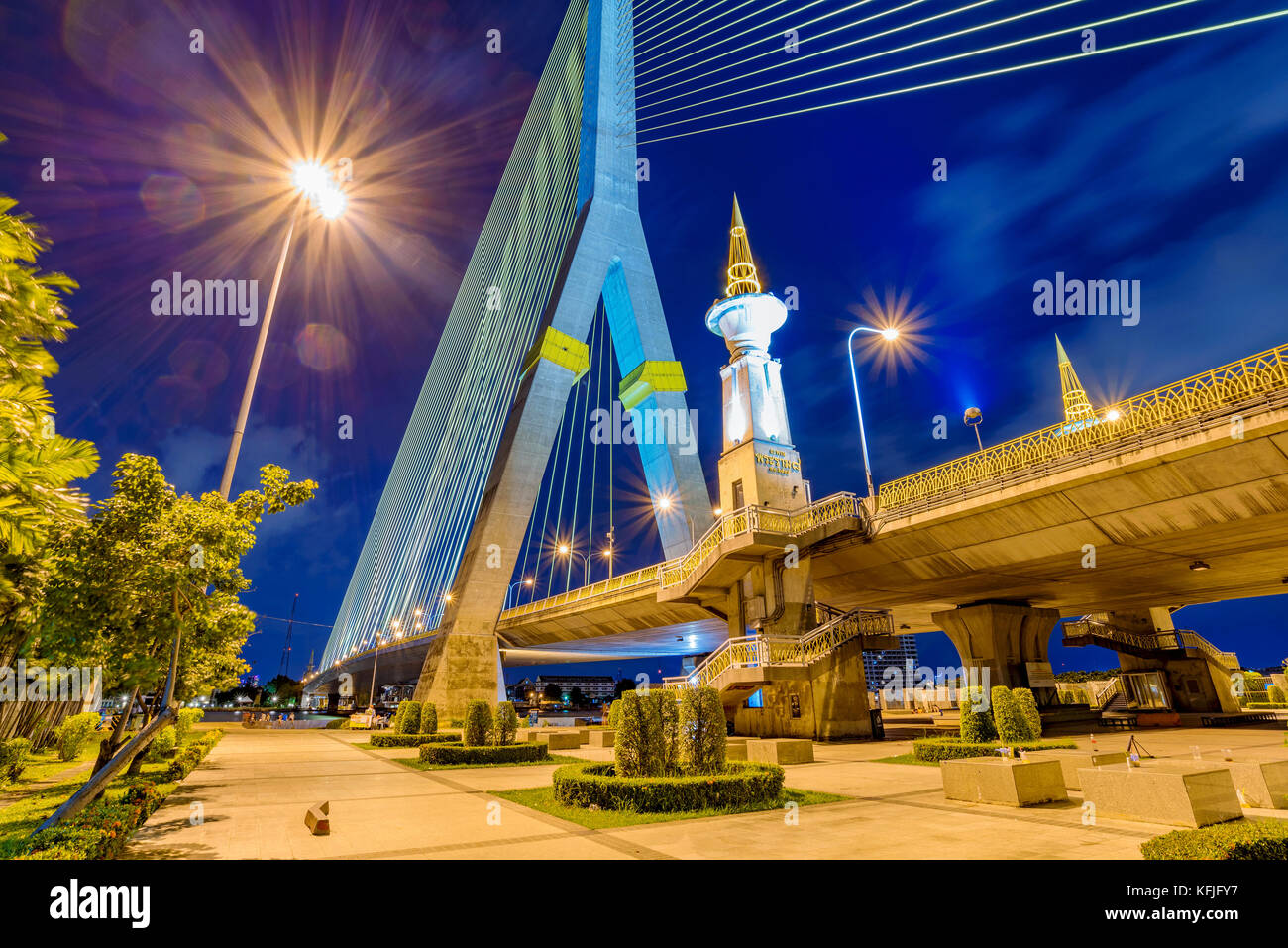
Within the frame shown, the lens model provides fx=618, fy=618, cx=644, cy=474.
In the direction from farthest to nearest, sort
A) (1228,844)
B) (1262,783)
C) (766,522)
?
(766,522) < (1262,783) < (1228,844)

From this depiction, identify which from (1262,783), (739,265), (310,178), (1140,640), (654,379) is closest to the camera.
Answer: (1262,783)

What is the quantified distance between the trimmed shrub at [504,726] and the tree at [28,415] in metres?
20.2

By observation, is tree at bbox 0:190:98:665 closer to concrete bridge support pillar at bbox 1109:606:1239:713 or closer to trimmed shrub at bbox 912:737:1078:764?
trimmed shrub at bbox 912:737:1078:764

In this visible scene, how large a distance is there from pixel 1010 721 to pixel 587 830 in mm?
10085

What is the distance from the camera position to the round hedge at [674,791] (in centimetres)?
1014

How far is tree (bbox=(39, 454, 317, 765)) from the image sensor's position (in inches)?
334

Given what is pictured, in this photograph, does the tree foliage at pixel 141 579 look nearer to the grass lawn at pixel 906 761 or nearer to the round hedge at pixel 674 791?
the round hedge at pixel 674 791

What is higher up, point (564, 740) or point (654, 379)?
point (654, 379)

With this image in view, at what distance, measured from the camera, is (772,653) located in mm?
22062

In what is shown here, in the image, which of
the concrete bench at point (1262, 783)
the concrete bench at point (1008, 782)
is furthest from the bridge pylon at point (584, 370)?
the concrete bench at point (1262, 783)

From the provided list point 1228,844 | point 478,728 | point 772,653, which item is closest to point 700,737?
point 1228,844

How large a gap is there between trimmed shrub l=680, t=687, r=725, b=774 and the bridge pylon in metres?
20.9

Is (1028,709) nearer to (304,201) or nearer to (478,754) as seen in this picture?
(478,754)
